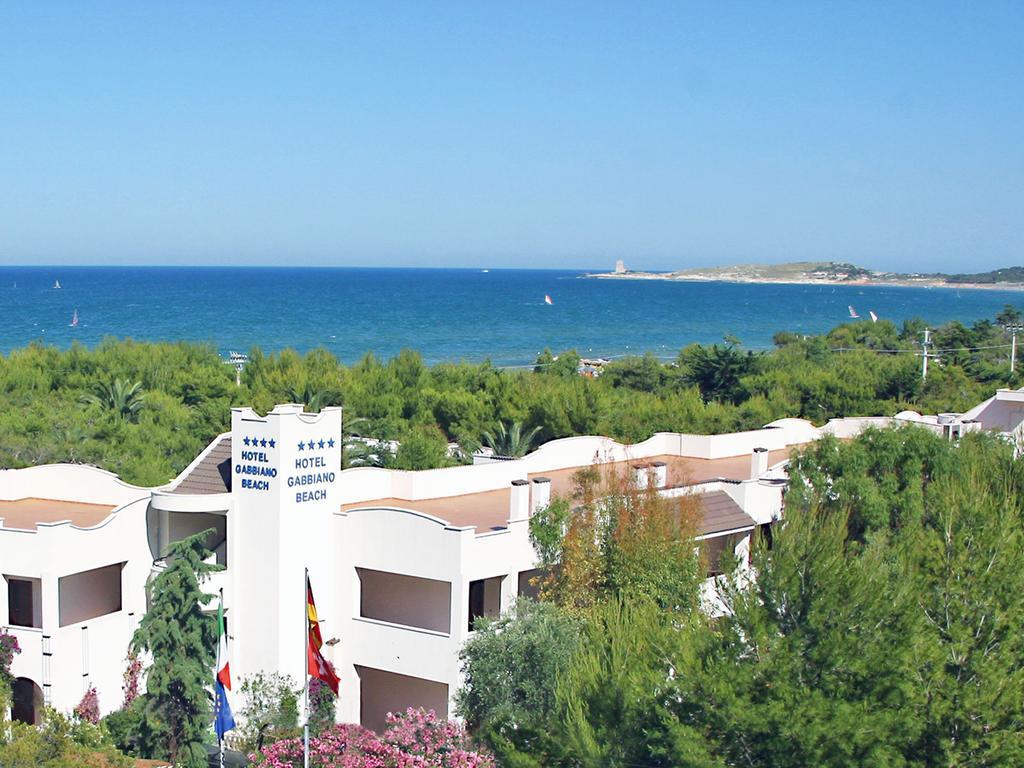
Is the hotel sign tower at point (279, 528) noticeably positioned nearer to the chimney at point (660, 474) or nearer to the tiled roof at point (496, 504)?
the tiled roof at point (496, 504)

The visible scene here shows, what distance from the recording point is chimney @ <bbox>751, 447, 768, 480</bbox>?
3126cm

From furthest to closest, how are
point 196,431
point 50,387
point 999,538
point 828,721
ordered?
point 50,387, point 196,431, point 999,538, point 828,721

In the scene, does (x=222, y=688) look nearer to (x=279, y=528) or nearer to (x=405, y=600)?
(x=279, y=528)

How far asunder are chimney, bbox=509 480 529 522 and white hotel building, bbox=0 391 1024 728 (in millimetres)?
35

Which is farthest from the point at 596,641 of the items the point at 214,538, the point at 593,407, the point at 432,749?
the point at 593,407

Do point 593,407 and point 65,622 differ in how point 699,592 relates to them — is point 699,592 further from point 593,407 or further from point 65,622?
point 593,407

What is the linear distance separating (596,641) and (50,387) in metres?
47.0

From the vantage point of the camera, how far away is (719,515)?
92.8 ft

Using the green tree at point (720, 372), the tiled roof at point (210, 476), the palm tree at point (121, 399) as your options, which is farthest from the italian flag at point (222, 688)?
the green tree at point (720, 372)

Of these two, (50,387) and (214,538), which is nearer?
(214,538)

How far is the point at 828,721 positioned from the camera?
15609mm

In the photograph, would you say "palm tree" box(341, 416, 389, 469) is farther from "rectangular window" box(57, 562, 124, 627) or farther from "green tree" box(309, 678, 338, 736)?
"green tree" box(309, 678, 338, 736)

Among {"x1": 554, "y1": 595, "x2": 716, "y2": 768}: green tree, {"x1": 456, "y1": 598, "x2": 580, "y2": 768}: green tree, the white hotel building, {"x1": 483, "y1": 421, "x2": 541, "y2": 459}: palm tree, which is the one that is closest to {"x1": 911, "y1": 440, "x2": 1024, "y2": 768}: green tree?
{"x1": 554, "y1": 595, "x2": 716, "y2": 768}: green tree

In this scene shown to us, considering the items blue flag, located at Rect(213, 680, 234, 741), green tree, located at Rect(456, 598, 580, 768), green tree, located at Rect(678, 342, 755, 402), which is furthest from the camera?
green tree, located at Rect(678, 342, 755, 402)
